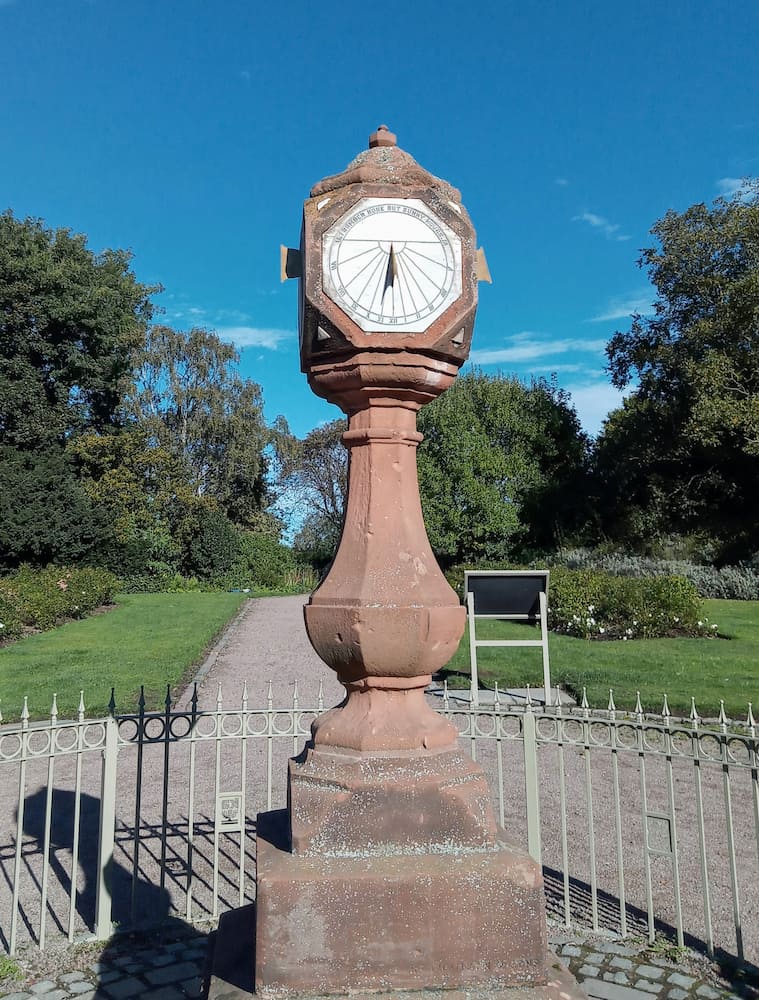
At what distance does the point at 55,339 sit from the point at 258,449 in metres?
9.53

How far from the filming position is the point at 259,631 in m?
16.3

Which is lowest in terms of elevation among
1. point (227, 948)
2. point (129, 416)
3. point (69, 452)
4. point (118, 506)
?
point (227, 948)

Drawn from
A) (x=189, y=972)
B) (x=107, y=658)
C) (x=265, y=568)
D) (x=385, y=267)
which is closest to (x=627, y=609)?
(x=107, y=658)

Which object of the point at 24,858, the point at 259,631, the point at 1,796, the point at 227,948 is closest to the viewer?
the point at 227,948

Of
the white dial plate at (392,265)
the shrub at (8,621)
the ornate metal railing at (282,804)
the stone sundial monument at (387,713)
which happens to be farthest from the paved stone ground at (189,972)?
the shrub at (8,621)

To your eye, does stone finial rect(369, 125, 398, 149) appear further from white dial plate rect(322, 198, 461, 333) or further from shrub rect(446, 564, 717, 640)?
shrub rect(446, 564, 717, 640)

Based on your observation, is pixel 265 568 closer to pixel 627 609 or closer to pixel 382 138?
pixel 627 609

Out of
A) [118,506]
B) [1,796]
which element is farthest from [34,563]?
[1,796]

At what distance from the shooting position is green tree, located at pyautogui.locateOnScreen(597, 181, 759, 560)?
22.0 metres

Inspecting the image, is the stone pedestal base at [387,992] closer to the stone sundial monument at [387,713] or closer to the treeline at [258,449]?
the stone sundial monument at [387,713]

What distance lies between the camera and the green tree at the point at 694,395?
2202 centimetres

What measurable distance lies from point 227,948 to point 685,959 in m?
2.91

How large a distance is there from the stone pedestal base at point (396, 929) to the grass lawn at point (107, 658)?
696cm

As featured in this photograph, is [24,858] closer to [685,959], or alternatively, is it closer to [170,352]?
[685,959]
